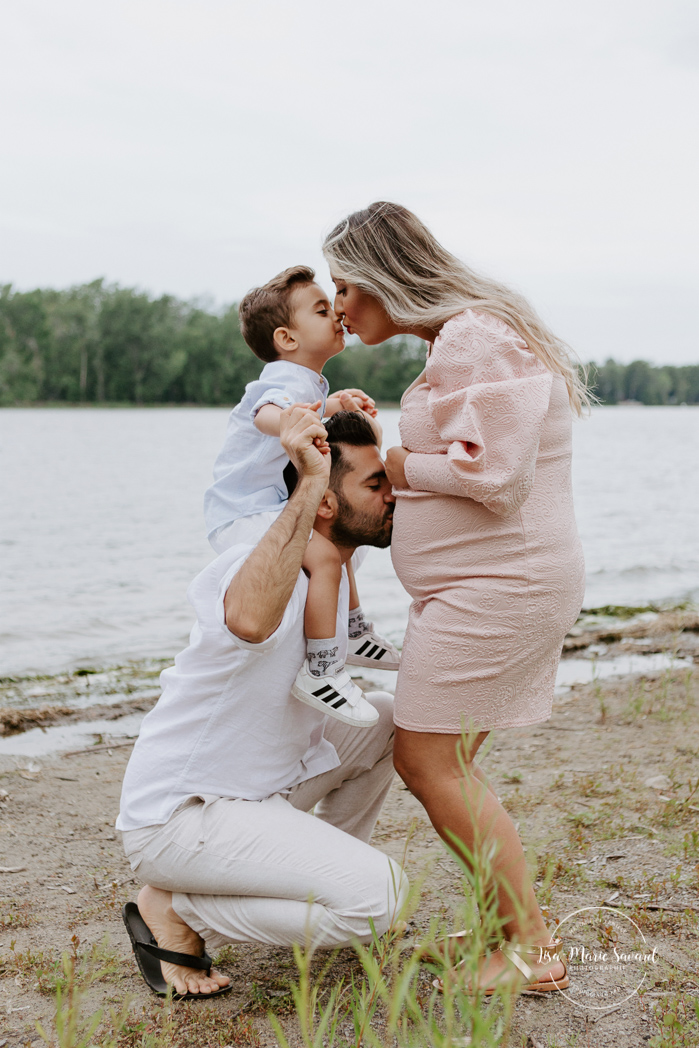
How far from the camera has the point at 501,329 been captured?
2674 mm

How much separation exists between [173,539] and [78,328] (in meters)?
52.5

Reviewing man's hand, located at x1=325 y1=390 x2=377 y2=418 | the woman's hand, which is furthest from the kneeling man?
man's hand, located at x1=325 y1=390 x2=377 y2=418

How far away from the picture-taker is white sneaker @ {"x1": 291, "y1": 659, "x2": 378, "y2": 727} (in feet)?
9.00

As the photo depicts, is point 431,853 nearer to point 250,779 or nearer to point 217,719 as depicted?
point 250,779

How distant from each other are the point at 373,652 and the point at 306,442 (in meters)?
0.93

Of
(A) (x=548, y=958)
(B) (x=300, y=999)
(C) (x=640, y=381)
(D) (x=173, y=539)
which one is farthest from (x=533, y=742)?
(C) (x=640, y=381)

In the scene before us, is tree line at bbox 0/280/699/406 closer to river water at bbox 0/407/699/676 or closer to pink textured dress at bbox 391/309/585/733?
river water at bbox 0/407/699/676

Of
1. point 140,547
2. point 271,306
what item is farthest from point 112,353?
point 271,306

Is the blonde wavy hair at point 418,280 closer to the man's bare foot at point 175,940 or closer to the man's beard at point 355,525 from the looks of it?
the man's beard at point 355,525

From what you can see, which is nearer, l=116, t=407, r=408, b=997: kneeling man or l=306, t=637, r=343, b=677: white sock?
l=116, t=407, r=408, b=997: kneeling man

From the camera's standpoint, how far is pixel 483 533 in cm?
269

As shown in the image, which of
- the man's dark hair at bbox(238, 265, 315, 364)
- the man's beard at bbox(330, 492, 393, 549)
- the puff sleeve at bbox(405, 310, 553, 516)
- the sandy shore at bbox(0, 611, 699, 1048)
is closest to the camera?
the puff sleeve at bbox(405, 310, 553, 516)

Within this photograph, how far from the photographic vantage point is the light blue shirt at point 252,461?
126 inches

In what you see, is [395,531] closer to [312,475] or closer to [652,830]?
[312,475]
